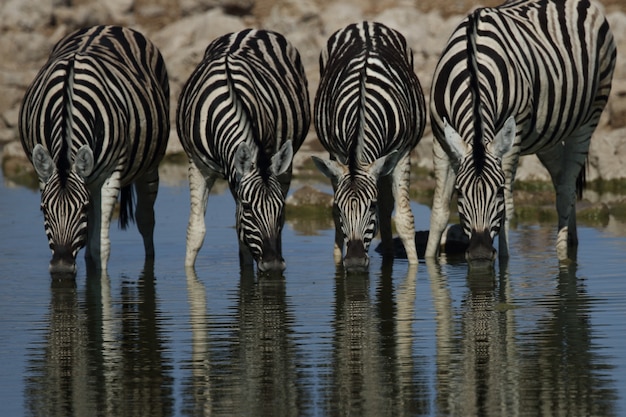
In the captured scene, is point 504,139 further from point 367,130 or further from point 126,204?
point 126,204

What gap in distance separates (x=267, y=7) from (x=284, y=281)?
2648 cm

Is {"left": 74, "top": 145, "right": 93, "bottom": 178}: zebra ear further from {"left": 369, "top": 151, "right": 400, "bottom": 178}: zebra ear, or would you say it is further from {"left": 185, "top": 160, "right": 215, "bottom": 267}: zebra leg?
{"left": 369, "top": 151, "right": 400, "bottom": 178}: zebra ear

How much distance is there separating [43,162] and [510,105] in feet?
13.6

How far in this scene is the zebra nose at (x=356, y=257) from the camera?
12.5 meters

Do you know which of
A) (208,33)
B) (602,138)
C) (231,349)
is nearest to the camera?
(231,349)

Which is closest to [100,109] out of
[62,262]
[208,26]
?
[62,262]

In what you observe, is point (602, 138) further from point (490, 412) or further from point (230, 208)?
point (490, 412)

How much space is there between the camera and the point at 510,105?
13227 mm

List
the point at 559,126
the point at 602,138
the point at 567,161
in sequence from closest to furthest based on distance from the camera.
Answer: the point at 559,126
the point at 567,161
the point at 602,138

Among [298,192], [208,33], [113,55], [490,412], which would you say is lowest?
[490,412]

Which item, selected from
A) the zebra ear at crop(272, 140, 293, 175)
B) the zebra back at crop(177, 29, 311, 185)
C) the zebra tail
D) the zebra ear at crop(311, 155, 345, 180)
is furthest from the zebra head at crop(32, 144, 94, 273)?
the zebra tail

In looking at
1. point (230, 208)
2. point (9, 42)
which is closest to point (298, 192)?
point (230, 208)

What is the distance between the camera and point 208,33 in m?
34.0

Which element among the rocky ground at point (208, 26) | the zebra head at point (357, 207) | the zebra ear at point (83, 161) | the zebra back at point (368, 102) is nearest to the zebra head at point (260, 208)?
the zebra head at point (357, 207)
